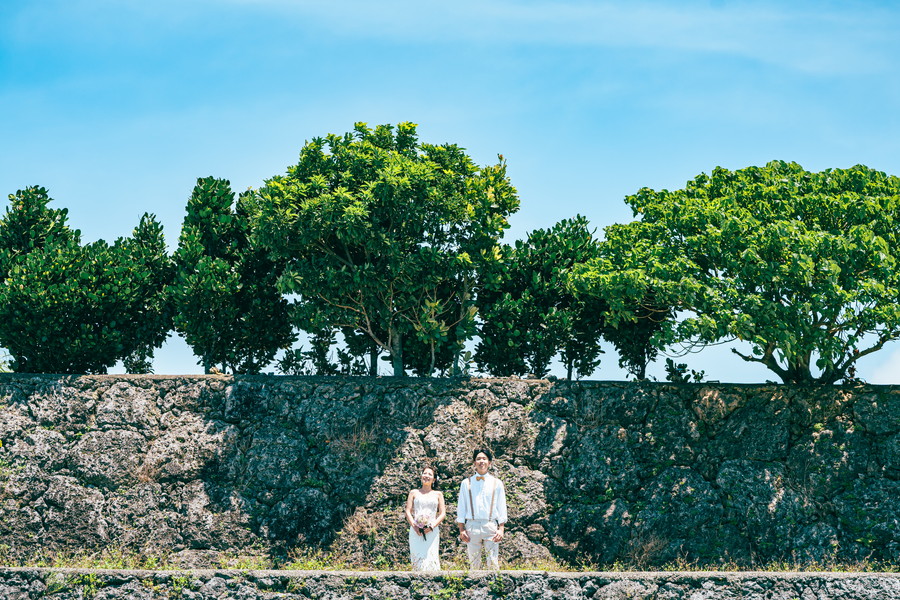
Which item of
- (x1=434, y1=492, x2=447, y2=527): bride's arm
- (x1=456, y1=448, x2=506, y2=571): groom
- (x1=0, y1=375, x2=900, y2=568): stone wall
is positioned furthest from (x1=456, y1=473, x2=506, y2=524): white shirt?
(x1=0, y1=375, x2=900, y2=568): stone wall

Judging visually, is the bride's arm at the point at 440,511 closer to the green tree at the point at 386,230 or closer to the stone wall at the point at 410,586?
the stone wall at the point at 410,586

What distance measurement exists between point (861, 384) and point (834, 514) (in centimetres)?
273

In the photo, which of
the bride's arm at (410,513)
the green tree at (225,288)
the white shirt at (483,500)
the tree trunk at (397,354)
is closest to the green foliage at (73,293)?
Answer: the green tree at (225,288)

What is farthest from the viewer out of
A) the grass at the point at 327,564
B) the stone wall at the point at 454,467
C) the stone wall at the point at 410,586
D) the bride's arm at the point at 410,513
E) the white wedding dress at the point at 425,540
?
the stone wall at the point at 454,467

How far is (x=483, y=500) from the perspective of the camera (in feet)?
55.5

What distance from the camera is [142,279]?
22125mm

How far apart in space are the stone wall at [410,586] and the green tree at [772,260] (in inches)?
191

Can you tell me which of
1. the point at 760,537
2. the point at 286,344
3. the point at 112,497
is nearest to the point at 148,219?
the point at 286,344

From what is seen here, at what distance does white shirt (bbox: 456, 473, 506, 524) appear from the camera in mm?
16844

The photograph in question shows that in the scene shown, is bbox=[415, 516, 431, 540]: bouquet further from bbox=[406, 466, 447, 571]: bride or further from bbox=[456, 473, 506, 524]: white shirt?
bbox=[456, 473, 506, 524]: white shirt

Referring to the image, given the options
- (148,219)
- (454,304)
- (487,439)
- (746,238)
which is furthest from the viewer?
(148,219)

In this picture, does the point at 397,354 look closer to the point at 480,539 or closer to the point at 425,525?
the point at 425,525

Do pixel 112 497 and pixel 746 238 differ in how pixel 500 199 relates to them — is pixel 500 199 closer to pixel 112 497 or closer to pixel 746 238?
pixel 746 238

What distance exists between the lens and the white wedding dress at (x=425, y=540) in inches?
659
